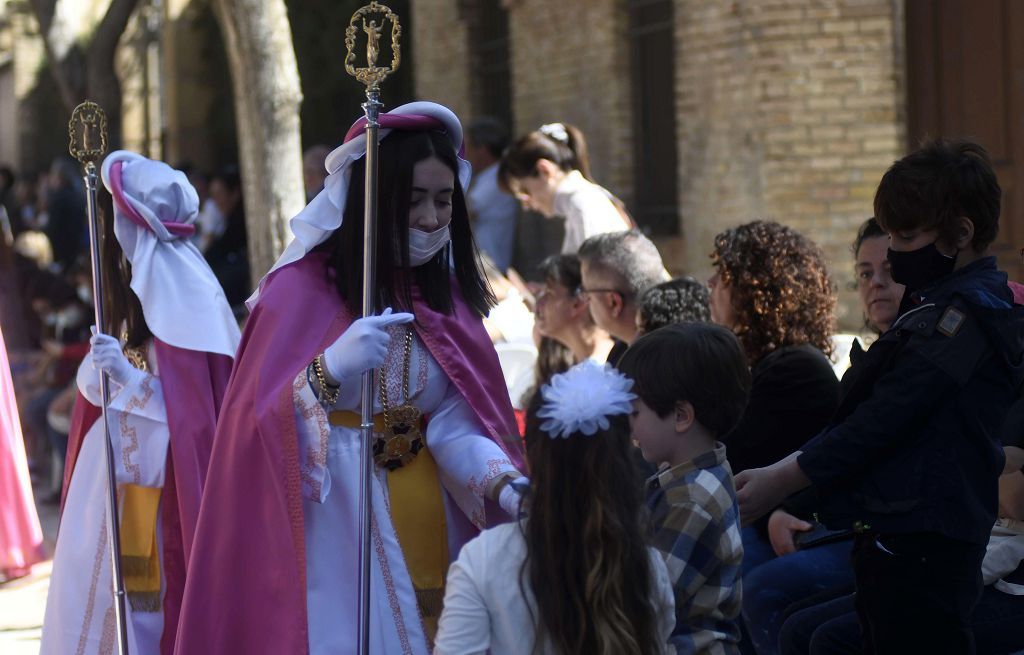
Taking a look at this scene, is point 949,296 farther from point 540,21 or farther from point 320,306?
point 540,21

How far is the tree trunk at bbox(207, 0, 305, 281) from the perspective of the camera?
815cm

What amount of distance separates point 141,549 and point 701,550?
2225 mm

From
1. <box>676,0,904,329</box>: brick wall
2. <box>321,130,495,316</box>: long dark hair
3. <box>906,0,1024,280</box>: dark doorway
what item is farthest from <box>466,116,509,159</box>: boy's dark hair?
<box>321,130,495,316</box>: long dark hair

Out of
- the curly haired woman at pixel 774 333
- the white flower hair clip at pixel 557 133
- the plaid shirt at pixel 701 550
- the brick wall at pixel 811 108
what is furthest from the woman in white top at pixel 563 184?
the plaid shirt at pixel 701 550

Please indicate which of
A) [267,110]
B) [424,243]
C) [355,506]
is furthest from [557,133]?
[355,506]

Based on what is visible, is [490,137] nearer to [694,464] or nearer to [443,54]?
[443,54]

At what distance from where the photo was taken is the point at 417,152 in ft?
11.6

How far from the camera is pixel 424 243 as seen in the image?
3.55 m

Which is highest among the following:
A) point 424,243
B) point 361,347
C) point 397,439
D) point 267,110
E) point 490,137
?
point 267,110

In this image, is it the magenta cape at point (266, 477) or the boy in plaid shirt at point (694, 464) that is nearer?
the boy in plaid shirt at point (694, 464)

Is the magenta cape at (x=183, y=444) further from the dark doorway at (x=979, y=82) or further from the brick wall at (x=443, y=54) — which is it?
the brick wall at (x=443, y=54)

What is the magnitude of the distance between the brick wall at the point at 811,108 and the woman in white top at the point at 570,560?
653 cm

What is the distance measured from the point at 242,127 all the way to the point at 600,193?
95.5 inches

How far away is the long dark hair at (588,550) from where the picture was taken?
8.82 feet
